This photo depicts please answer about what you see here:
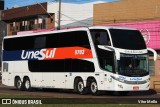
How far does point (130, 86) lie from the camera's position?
27.9 m

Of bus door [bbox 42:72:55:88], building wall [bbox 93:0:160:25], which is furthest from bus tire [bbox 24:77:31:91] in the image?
building wall [bbox 93:0:160:25]

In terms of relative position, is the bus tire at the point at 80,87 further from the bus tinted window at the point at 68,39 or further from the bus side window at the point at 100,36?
the bus side window at the point at 100,36

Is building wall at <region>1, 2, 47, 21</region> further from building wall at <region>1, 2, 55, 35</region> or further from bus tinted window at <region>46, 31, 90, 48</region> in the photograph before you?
bus tinted window at <region>46, 31, 90, 48</region>

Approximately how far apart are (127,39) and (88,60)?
2.73 m

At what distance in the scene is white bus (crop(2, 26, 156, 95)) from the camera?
2791 cm

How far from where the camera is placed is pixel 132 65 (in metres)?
28.2

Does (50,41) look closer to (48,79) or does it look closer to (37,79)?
(48,79)

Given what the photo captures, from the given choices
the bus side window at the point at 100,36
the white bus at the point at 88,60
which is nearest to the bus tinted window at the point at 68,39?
the white bus at the point at 88,60

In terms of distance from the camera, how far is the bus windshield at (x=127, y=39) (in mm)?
28000

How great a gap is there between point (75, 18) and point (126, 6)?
1792cm

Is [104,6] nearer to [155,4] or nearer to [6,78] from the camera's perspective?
[155,4]

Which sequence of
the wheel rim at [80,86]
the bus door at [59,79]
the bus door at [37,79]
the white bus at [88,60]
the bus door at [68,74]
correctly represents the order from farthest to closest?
1. the bus door at [37,79]
2. the bus door at [59,79]
3. the bus door at [68,74]
4. the wheel rim at [80,86]
5. the white bus at [88,60]

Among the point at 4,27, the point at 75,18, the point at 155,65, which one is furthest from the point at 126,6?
the point at 4,27

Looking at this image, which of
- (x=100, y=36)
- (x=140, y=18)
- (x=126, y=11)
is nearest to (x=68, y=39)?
(x=100, y=36)
